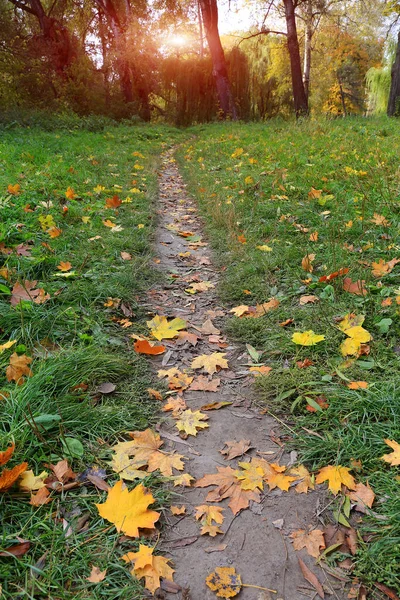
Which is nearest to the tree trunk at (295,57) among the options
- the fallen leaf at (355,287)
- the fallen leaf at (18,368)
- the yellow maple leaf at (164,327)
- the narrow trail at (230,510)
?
the fallen leaf at (355,287)

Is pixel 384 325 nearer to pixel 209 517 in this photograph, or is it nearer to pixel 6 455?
pixel 209 517

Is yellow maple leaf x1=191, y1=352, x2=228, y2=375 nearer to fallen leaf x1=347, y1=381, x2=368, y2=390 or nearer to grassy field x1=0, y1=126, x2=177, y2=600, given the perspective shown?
grassy field x1=0, y1=126, x2=177, y2=600

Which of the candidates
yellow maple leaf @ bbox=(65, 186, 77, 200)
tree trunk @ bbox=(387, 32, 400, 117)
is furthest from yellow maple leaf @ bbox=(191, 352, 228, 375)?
tree trunk @ bbox=(387, 32, 400, 117)

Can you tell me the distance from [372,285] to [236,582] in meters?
2.15

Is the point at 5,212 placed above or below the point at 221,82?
below

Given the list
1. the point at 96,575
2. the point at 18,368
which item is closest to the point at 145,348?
the point at 18,368

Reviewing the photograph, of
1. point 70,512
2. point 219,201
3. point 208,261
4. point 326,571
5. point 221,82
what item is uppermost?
point 221,82

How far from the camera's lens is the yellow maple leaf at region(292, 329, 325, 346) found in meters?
2.38

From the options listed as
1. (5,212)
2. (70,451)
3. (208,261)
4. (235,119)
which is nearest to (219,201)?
(208,261)

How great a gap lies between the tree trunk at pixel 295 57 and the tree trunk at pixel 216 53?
346cm

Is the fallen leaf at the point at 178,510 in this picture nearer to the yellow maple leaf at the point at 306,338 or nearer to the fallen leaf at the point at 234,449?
the fallen leaf at the point at 234,449

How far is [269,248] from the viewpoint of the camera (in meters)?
3.77

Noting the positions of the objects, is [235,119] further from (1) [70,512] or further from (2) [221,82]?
(1) [70,512]

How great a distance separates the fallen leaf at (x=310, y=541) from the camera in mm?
1412
